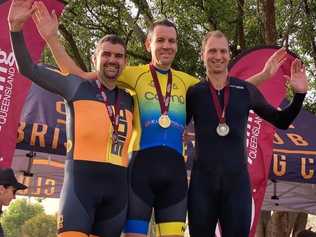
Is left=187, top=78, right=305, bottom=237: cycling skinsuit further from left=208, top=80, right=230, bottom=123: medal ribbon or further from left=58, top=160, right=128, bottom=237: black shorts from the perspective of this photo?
left=58, top=160, right=128, bottom=237: black shorts

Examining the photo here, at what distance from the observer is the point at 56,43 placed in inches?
171

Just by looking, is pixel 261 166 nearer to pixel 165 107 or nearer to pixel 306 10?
pixel 165 107

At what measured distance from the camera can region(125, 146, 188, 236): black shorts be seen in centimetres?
402

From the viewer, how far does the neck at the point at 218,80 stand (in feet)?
14.4

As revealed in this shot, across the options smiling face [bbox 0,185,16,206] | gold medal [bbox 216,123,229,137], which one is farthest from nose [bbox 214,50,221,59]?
smiling face [bbox 0,185,16,206]

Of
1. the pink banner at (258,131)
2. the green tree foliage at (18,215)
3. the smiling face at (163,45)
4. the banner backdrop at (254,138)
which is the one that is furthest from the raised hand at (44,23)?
the green tree foliage at (18,215)

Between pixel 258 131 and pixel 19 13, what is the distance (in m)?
4.17

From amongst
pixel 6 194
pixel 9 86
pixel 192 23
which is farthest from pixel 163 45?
pixel 192 23

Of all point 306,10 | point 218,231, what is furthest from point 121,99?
point 306,10

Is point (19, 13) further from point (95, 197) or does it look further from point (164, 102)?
point (95, 197)

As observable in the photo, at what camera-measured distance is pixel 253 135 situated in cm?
732

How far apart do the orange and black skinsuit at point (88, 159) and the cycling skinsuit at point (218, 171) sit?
543mm

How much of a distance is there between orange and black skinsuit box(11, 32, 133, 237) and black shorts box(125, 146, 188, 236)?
8cm

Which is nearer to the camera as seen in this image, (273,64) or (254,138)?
(273,64)
